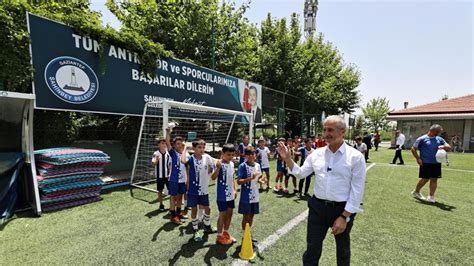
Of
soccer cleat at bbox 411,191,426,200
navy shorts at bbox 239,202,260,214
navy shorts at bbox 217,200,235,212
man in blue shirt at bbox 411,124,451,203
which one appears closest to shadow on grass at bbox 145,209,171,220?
navy shorts at bbox 217,200,235,212

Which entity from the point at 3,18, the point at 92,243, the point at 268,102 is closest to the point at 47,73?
the point at 3,18

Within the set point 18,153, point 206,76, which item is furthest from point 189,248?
→ point 206,76

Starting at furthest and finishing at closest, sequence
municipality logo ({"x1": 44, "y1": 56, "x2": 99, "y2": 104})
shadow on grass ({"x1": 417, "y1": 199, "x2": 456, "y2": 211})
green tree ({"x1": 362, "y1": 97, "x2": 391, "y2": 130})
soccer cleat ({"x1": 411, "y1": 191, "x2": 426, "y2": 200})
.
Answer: green tree ({"x1": 362, "y1": 97, "x2": 391, "y2": 130}) → soccer cleat ({"x1": 411, "y1": 191, "x2": 426, "y2": 200}) → shadow on grass ({"x1": 417, "y1": 199, "x2": 456, "y2": 211}) → municipality logo ({"x1": 44, "y1": 56, "x2": 99, "y2": 104})

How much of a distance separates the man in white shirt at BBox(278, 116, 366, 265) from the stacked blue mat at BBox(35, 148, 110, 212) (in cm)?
518

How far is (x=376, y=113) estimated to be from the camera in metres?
46.9

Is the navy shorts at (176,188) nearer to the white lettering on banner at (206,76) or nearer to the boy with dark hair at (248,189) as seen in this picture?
the boy with dark hair at (248,189)

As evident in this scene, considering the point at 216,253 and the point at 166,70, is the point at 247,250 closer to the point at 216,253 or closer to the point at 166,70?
the point at 216,253

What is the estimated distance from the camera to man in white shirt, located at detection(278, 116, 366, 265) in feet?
7.61

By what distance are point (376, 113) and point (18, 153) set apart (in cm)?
5289

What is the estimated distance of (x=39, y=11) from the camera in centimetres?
567

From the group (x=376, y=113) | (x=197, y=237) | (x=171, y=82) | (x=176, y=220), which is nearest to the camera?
(x=197, y=237)

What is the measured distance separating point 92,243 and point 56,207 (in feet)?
7.06

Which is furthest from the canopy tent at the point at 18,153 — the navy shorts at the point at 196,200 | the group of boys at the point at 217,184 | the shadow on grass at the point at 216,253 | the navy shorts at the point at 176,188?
the shadow on grass at the point at 216,253

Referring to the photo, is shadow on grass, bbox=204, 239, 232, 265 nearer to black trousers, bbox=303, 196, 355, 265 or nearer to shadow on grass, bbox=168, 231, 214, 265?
shadow on grass, bbox=168, 231, 214, 265
